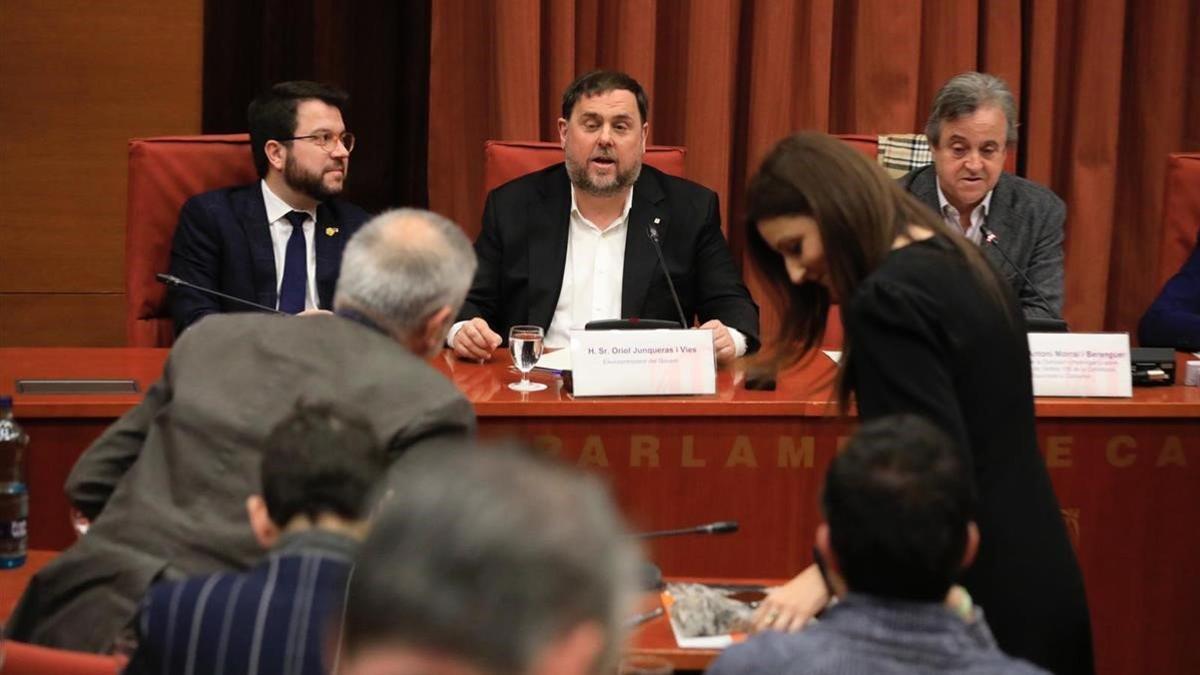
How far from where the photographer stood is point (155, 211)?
12.6 feet

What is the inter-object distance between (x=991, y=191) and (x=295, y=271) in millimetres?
1782

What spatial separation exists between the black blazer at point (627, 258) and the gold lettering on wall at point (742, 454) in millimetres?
856

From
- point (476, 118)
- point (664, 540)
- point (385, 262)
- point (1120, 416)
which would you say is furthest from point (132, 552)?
point (476, 118)

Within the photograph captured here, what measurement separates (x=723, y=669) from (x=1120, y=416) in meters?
1.71

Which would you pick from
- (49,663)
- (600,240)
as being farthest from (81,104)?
(49,663)

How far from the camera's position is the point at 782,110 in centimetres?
466

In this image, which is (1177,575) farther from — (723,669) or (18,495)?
(18,495)

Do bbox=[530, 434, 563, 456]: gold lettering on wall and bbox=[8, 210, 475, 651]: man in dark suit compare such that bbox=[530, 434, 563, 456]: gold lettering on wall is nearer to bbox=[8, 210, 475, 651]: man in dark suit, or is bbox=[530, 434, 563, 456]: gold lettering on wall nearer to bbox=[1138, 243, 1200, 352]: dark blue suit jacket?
bbox=[8, 210, 475, 651]: man in dark suit

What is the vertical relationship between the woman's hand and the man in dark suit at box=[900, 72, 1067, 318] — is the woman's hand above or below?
below

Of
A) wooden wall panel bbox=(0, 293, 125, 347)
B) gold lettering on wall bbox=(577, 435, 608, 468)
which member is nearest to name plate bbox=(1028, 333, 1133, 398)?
gold lettering on wall bbox=(577, 435, 608, 468)

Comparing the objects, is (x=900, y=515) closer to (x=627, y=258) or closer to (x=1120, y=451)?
(x=1120, y=451)

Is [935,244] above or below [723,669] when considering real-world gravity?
above

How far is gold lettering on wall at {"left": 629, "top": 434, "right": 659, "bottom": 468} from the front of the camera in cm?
292

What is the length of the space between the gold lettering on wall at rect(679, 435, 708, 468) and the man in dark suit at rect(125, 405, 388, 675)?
1401 millimetres
